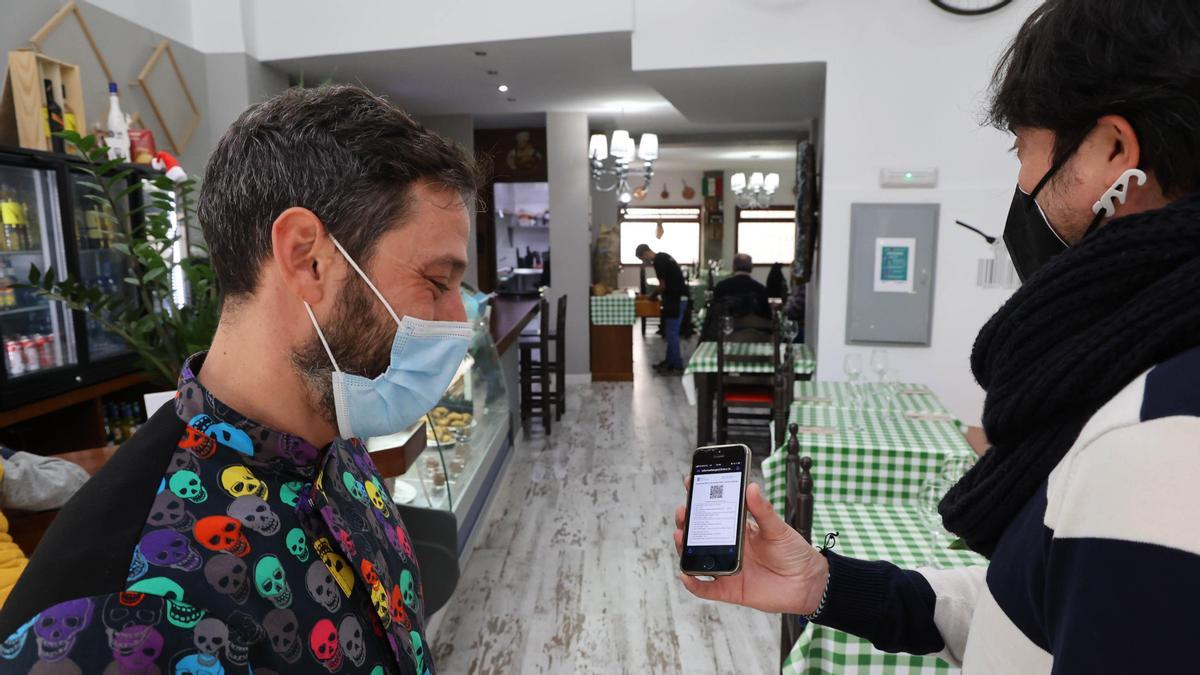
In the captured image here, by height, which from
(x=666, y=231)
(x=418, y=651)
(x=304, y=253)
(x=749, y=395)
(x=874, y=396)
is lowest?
(x=749, y=395)

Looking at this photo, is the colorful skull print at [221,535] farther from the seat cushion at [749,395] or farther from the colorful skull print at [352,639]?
the seat cushion at [749,395]

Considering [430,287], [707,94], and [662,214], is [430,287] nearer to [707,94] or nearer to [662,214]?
[707,94]

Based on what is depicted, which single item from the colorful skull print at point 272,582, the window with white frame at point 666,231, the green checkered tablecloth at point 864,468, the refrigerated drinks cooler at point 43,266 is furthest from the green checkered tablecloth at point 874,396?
the window with white frame at point 666,231

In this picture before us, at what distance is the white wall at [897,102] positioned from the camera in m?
4.13

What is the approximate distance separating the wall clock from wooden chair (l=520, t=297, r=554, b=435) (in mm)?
3485

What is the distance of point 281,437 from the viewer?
885 millimetres

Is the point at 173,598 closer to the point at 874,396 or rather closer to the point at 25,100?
the point at 874,396

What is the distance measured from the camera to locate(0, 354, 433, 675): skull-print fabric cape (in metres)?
0.68

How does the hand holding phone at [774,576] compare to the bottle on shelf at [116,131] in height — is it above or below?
below

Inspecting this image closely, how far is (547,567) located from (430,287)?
3.00 meters

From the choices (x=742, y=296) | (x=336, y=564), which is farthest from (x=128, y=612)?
(x=742, y=296)

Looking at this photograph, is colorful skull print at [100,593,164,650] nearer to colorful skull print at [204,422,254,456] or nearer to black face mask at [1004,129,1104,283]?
colorful skull print at [204,422,254,456]

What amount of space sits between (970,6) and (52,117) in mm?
5007

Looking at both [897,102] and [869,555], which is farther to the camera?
[897,102]
